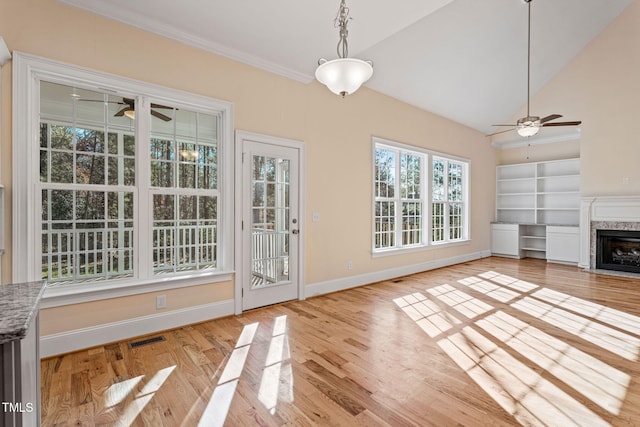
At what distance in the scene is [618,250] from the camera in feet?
20.1

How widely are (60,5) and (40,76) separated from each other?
0.63m

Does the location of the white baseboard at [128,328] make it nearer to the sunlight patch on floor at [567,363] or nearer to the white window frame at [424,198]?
the white window frame at [424,198]

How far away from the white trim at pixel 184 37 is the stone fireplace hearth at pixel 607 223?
6057 mm

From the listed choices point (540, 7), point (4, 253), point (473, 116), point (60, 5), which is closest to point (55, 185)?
point (4, 253)

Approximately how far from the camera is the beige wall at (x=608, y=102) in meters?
5.84

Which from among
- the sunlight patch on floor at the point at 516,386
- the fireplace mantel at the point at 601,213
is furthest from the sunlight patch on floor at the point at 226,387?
the fireplace mantel at the point at 601,213

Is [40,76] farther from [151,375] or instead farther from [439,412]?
[439,412]

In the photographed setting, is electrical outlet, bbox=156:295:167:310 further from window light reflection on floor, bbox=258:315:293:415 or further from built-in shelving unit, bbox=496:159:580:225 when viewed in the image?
built-in shelving unit, bbox=496:159:580:225

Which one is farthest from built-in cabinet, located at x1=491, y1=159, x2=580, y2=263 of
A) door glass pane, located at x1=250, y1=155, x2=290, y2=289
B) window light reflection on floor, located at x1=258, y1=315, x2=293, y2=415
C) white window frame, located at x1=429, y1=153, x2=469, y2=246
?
window light reflection on floor, located at x1=258, y1=315, x2=293, y2=415

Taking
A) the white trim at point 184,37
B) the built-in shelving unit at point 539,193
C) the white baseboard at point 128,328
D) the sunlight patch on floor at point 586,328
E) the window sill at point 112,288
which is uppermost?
the white trim at point 184,37

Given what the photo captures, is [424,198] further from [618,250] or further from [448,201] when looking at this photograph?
[618,250]

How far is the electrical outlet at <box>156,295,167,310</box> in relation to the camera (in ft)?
10.4

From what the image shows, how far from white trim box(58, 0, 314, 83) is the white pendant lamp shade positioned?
71.9 inches

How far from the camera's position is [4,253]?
2.47m
